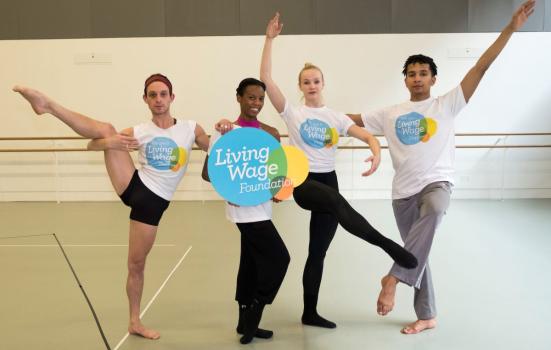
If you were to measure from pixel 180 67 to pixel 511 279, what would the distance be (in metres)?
5.34

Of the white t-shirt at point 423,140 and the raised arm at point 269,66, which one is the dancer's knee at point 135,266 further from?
the white t-shirt at point 423,140

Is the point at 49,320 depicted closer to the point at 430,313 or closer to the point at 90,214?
the point at 430,313

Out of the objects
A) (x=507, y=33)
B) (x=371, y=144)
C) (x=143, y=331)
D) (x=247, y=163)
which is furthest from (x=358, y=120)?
(x=143, y=331)

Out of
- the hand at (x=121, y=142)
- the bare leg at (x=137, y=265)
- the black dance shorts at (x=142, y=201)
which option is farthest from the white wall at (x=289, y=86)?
the hand at (x=121, y=142)

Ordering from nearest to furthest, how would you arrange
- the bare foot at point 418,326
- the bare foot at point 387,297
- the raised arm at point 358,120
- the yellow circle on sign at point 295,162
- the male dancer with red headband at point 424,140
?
the yellow circle on sign at point 295,162 < the bare foot at point 387,297 < the male dancer with red headband at point 424,140 < the bare foot at point 418,326 < the raised arm at point 358,120

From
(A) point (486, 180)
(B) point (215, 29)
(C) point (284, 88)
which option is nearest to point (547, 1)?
(A) point (486, 180)

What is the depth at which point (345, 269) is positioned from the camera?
13.2 ft

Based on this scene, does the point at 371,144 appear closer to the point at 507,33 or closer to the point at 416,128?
the point at 416,128

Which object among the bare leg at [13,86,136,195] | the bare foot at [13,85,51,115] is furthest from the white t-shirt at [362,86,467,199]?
the bare foot at [13,85,51,115]

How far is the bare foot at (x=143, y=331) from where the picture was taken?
272 centimetres

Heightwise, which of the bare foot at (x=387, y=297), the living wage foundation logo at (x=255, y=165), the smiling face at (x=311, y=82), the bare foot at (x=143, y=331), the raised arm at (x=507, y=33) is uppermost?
the raised arm at (x=507, y=33)

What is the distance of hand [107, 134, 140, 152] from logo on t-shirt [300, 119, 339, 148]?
2.91ft

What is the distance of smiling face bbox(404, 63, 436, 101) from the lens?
8.71ft

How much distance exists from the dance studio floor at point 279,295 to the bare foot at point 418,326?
1.9 inches
